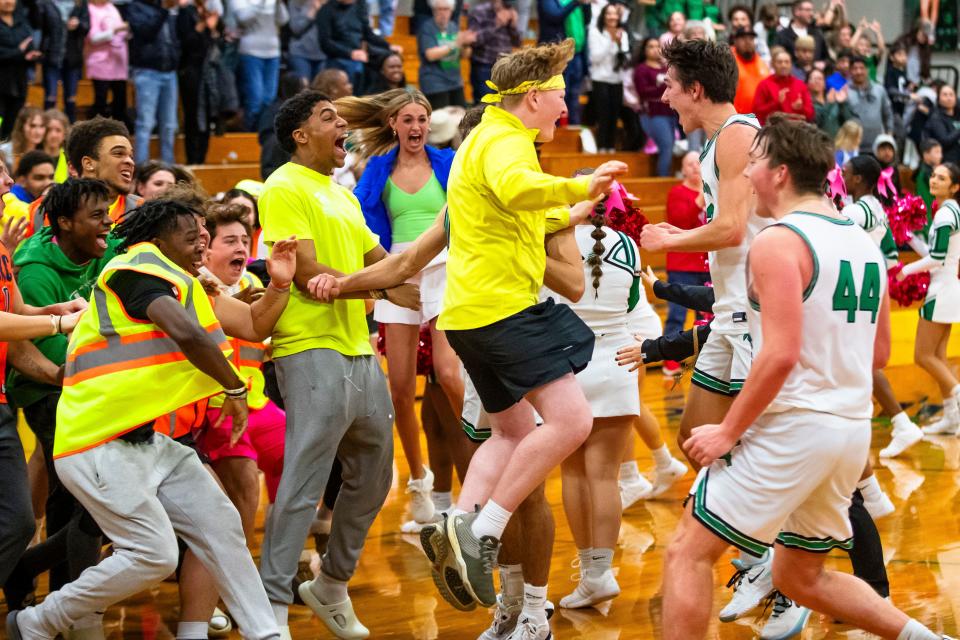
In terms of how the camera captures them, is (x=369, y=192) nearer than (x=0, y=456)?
No

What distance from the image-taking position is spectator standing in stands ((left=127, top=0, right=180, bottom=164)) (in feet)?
36.2

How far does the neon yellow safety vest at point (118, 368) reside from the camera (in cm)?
418

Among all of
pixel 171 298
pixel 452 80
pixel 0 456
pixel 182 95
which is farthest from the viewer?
pixel 452 80

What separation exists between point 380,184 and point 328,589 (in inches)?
90.6

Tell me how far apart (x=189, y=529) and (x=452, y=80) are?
9.11 metres

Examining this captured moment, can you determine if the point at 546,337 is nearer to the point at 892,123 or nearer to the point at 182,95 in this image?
the point at 182,95

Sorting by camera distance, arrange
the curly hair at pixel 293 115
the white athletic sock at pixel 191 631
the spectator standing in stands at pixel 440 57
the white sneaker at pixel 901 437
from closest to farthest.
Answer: the white athletic sock at pixel 191 631, the curly hair at pixel 293 115, the white sneaker at pixel 901 437, the spectator standing in stands at pixel 440 57

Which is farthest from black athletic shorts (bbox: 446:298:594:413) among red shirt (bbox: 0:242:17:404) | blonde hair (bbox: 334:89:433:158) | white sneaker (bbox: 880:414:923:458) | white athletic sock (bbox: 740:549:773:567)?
white sneaker (bbox: 880:414:923:458)

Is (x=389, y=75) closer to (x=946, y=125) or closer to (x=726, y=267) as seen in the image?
(x=726, y=267)

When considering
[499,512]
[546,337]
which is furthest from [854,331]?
[499,512]

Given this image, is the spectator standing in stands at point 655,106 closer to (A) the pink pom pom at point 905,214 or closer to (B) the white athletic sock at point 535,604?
(A) the pink pom pom at point 905,214

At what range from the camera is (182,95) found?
11.6m

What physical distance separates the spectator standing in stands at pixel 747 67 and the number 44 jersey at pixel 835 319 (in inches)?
442

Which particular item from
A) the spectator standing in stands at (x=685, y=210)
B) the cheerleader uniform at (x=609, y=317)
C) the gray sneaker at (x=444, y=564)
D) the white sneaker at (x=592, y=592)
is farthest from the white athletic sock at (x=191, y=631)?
the spectator standing in stands at (x=685, y=210)
